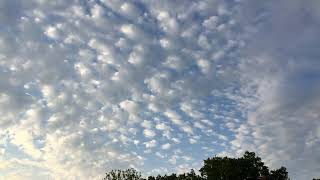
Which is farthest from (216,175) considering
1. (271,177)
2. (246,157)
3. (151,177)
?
(151,177)

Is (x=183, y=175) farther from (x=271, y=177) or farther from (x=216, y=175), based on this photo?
(x=271, y=177)

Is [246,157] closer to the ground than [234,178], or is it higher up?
higher up

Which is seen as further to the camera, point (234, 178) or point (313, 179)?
point (313, 179)

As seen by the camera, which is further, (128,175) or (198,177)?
(128,175)

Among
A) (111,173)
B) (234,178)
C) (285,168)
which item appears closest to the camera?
(234,178)

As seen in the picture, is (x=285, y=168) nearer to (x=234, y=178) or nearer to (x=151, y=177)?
(x=234, y=178)

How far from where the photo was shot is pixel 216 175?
287ft

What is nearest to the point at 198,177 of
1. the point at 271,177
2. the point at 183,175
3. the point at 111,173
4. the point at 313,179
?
the point at 183,175

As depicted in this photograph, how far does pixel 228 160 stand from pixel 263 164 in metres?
10.7

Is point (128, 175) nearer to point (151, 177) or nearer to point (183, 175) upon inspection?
point (151, 177)

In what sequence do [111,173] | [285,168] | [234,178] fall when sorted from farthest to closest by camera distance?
[111,173], [285,168], [234,178]

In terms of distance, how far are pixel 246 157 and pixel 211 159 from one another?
9.35 m

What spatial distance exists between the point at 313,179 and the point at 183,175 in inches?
1510

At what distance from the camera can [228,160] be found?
88.0m
